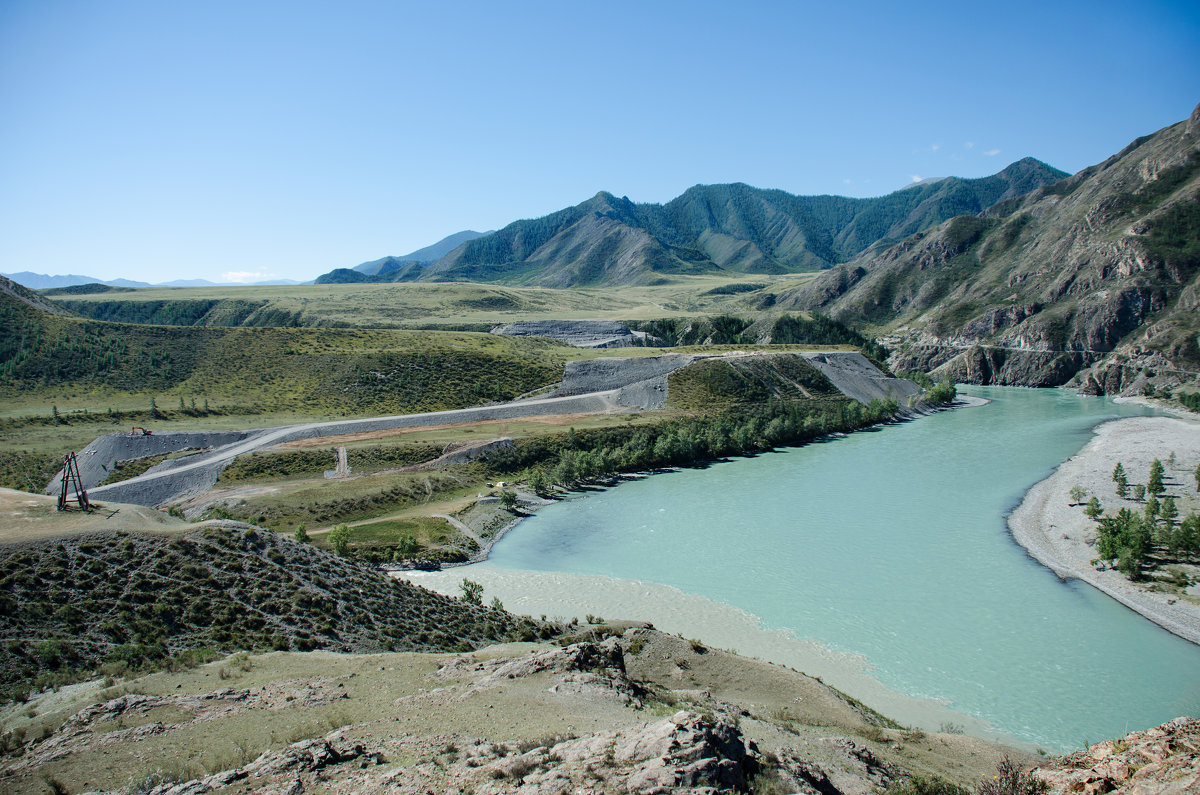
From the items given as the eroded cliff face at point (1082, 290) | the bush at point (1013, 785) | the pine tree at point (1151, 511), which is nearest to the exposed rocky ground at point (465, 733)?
the bush at point (1013, 785)

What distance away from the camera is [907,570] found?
3509cm

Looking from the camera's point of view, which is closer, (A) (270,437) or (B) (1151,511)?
(B) (1151,511)

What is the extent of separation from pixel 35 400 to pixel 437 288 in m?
123

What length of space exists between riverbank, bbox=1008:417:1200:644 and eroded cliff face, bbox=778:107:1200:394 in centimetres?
3557

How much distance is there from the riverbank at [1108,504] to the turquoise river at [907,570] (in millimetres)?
958

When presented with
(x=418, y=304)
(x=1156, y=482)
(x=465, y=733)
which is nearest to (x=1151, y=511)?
(x=1156, y=482)

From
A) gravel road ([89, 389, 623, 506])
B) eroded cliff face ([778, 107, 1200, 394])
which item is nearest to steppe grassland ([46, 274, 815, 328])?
eroded cliff face ([778, 107, 1200, 394])

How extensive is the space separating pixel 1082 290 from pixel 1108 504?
91.6 meters

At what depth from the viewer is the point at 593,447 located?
61.6 meters

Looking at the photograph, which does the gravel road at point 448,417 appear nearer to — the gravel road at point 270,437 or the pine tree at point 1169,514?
the gravel road at point 270,437

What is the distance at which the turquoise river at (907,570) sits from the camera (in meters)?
24.0

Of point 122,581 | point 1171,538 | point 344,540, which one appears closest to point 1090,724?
point 1171,538

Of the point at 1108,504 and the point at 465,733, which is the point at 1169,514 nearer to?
the point at 1108,504

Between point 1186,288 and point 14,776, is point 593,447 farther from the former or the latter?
point 1186,288
